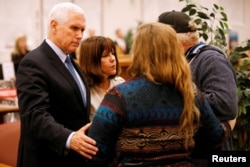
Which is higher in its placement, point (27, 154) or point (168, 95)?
point (168, 95)

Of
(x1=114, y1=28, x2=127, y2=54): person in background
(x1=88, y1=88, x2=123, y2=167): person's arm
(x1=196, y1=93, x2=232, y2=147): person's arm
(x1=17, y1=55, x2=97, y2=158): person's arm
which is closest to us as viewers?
(x1=88, y1=88, x2=123, y2=167): person's arm

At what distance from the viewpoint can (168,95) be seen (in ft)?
5.01

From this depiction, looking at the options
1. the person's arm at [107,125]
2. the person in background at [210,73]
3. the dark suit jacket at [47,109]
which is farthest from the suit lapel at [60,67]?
the person in background at [210,73]

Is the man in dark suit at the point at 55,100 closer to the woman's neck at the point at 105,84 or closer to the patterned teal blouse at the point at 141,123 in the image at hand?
the patterned teal blouse at the point at 141,123

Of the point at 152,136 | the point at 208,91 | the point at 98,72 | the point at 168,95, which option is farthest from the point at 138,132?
the point at 98,72

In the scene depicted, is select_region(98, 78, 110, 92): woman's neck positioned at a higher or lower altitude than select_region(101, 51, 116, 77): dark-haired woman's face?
lower

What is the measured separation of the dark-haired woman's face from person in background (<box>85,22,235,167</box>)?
2.40 ft

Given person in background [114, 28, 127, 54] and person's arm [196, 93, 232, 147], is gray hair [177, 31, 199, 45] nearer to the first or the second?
person's arm [196, 93, 232, 147]

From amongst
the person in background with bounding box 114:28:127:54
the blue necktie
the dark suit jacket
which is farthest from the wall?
the dark suit jacket

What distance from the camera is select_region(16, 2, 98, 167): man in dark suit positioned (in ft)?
5.68

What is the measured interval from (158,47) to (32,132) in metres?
0.66

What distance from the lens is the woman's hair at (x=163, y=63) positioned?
152cm

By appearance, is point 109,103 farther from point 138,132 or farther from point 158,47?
point 158,47

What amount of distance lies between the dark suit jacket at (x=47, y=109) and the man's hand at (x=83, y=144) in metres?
0.04
